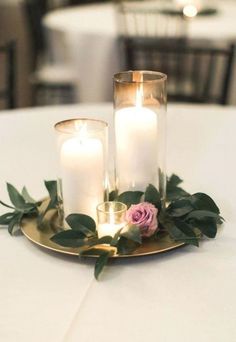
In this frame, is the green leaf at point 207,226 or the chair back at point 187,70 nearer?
the green leaf at point 207,226

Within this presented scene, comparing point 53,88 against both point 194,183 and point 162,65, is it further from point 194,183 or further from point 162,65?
point 194,183

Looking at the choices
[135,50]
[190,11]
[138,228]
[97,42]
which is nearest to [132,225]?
[138,228]

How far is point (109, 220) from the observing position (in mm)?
670

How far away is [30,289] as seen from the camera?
24.0 inches

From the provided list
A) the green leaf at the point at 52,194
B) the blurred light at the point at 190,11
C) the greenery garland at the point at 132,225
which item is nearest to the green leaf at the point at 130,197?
the greenery garland at the point at 132,225

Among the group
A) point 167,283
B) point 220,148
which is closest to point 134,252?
point 167,283

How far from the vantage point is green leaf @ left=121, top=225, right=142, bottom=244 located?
25.3 inches

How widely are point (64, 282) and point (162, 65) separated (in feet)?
6.37

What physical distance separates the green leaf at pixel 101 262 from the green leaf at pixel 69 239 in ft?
0.13

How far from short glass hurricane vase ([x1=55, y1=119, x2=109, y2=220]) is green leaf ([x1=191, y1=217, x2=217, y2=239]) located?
0.13 m

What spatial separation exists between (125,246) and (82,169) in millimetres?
113

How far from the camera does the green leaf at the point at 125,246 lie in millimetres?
651

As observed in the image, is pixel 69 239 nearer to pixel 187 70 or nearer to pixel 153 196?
pixel 153 196

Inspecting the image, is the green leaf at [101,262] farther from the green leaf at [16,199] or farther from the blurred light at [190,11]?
the blurred light at [190,11]
